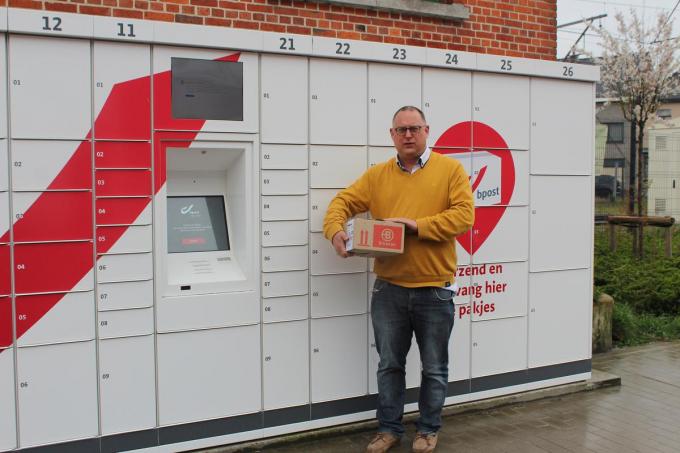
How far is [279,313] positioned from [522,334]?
7.37 ft

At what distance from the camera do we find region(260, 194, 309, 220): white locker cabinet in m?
4.97

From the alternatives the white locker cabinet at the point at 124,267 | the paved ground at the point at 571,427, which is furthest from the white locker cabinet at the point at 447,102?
the white locker cabinet at the point at 124,267

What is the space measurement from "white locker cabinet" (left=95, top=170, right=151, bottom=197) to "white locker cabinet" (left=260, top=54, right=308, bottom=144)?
0.85 m

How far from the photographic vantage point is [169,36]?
4535 mm

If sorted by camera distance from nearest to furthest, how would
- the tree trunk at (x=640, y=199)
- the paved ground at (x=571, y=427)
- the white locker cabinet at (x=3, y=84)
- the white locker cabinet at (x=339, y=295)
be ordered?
the white locker cabinet at (x=3, y=84), the paved ground at (x=571, y=427), the white locker cabinet at (x=339, y=295), the tree trunk at (x=640, y=199)

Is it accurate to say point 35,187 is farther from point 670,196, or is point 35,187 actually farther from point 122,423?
point 670,196

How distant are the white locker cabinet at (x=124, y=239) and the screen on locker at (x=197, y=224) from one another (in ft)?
1.09

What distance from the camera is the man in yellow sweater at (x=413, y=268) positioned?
4.79 m

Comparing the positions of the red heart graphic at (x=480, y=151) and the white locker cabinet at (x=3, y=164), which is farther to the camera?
the red heart graphic at (x=480, y=151)

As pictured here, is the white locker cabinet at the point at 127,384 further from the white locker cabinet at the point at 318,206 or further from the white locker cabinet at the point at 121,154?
the white locker cabinet at the point at 318,206

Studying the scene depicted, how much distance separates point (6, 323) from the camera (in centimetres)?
420

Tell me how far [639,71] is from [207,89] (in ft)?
34.2

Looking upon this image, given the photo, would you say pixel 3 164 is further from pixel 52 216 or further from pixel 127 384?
pixel 127 384

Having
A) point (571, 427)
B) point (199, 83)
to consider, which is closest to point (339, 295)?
point (199, 83)
